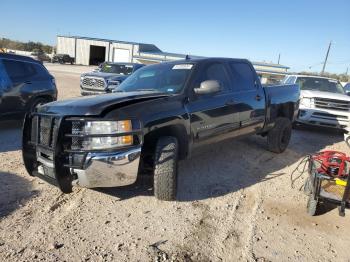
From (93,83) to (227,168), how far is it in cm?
907

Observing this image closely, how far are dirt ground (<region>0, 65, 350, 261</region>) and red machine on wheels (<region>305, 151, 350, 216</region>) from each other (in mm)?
261

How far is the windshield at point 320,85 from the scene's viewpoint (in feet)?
36.5

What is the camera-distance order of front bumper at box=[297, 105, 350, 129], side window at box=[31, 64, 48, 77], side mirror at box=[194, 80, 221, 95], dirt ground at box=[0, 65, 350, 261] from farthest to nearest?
1. front bumper at box=[297, 105, 350, 129]
2. side window at box=[31, 64, 48, 77]
3. side mirror at box=[194, 80, 221, 95]
4. dirt ground at box=[0, 65, 350, 261]

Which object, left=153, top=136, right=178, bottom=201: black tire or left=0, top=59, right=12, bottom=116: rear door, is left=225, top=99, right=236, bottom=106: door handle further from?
left=0, top=59, right=12, bottom=116: rear door

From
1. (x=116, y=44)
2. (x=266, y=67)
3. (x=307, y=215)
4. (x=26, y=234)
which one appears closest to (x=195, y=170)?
(x=307, y=215)

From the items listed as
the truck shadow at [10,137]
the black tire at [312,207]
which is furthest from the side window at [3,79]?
the black tire at [312,207]

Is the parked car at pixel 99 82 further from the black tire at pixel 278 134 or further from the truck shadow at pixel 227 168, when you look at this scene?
the black tire at pixel 278 134

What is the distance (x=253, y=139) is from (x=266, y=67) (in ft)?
115

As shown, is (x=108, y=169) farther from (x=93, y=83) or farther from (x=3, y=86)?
(x=93, y=83)

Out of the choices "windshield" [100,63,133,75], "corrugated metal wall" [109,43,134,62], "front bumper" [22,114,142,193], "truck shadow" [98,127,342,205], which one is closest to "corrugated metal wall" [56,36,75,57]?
"corrugated metal wall" [109,43,134,62]

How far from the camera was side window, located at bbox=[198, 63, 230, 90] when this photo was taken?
5.14 metres

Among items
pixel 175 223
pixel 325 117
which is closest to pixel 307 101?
pixel 325 117

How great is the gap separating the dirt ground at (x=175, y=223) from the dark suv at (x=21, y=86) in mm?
2440

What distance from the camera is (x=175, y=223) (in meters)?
3.85
